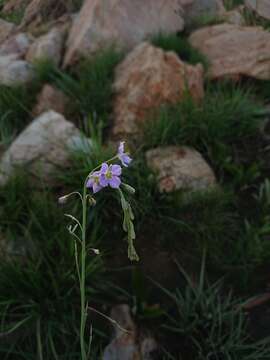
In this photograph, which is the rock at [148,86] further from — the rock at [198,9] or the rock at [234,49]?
the rock at [198,9]

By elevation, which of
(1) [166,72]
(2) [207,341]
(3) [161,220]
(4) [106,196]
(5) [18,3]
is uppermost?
(5) [18,3]

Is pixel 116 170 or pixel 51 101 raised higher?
pixel 116 170

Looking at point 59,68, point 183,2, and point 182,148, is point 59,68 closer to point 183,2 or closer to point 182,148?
point 182,148

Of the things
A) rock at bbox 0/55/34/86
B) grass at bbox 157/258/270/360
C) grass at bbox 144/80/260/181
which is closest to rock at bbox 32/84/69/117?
rock at bbox 0/55/34/86

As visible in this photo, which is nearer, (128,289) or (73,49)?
(128,289)

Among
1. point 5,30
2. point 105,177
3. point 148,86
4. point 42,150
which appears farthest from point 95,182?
point 5,30

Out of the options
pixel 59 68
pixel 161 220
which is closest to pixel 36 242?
pixel 161 220

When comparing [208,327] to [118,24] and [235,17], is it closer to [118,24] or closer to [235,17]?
[118,24]
